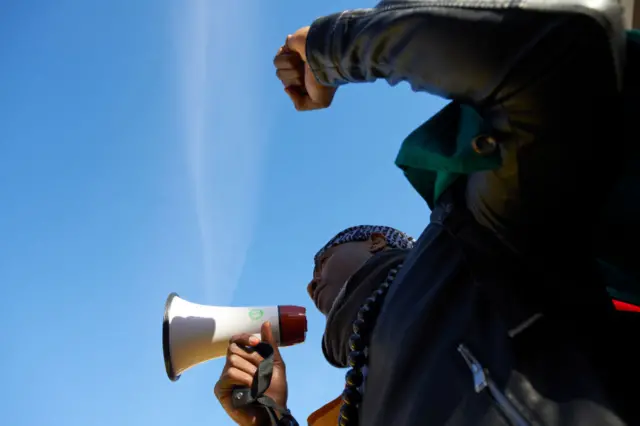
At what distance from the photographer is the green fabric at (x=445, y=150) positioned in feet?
3.23

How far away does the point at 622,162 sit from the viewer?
3.24 ft

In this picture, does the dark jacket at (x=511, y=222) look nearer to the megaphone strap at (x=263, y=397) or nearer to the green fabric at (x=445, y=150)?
the green fabric at (x=445, y=150)

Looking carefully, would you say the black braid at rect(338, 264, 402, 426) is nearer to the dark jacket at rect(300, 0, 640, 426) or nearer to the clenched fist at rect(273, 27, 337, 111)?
the dark jacket at rect(300, 0, 640, 426)

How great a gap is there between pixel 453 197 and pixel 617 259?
0.35 metres

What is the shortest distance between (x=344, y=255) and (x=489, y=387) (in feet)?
3.27

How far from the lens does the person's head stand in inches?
70.3

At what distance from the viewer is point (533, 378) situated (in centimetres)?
89

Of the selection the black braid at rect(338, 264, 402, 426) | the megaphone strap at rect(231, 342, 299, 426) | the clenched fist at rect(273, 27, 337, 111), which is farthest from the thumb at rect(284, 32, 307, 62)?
Answer: the megaphone strap at rect(231, 342, 299, 426)

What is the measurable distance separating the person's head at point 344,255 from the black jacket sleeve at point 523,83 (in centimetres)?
78

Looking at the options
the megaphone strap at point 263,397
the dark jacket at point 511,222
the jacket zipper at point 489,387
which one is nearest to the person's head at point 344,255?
the megaphone strap at point 263,397

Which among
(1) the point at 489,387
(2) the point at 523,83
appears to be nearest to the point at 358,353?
(1) the point at 489,387

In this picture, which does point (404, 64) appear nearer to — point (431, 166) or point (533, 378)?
point (431, 166)

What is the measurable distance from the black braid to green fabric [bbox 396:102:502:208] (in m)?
0.30

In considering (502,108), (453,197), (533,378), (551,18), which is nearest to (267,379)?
(453,197)
